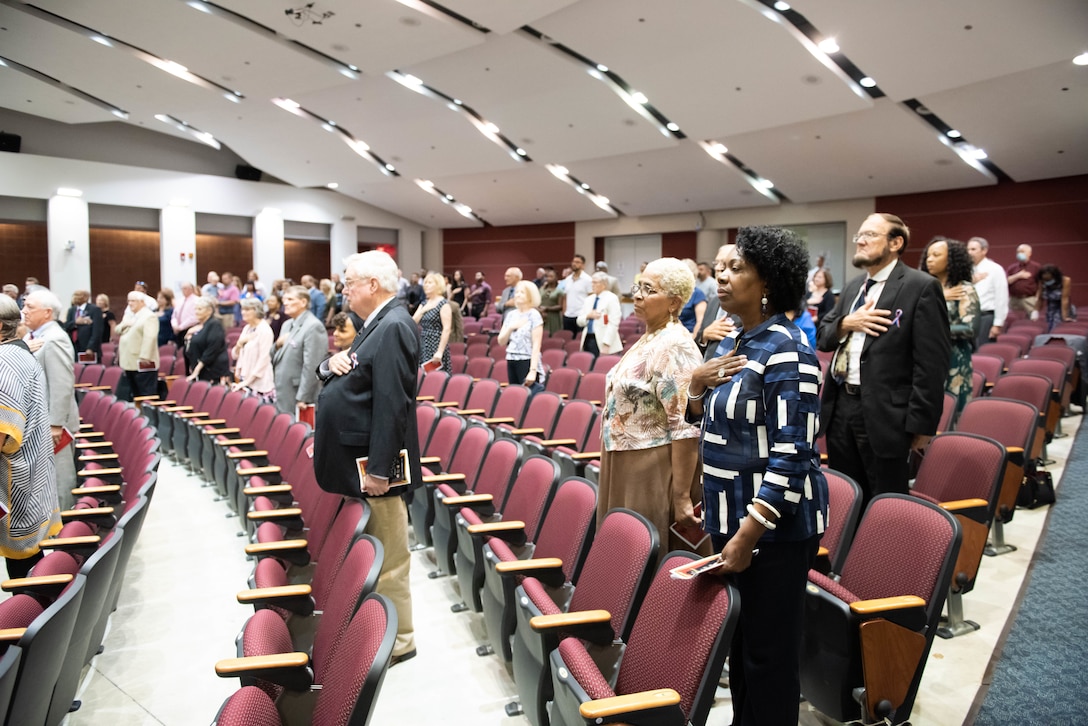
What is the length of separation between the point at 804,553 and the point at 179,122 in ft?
50.6

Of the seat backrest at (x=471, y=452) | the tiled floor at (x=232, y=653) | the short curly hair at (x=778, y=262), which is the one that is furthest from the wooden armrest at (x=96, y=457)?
the short curly hair at (x=778, y=262)

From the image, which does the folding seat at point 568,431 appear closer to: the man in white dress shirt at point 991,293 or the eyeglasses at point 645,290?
the eyeglasses at point 645,290

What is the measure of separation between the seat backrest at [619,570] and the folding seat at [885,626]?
43 cm

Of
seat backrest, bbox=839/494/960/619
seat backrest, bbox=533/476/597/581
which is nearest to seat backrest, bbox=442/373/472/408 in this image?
seat backrest, bbox=533/476/597/581

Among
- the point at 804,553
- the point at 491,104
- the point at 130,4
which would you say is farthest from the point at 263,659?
the point at 491,104

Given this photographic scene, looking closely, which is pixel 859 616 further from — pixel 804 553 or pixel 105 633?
pixel 105 633

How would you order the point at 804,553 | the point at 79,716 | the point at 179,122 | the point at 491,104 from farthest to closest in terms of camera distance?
the point at 179,122 → the point at 491,104 → the point at 79,716 → the point at 804,553

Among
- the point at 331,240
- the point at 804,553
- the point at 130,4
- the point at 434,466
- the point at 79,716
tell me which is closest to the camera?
the point at 804,553

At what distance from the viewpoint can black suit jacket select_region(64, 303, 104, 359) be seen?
1008 centimetres

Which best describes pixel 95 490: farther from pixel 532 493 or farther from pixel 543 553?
pixel 543 553

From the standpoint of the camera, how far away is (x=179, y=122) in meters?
14.1

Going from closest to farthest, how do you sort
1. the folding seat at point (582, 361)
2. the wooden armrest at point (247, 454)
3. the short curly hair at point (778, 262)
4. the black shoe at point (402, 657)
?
the short curly hair at point (778, 262), the black shoe at point (402, 657), the wooden armrest at point (247, 454), the folding seat at point (582, 361)

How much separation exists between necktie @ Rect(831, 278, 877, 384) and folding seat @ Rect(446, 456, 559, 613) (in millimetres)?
1103

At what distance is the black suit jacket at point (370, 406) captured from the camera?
2.44m
